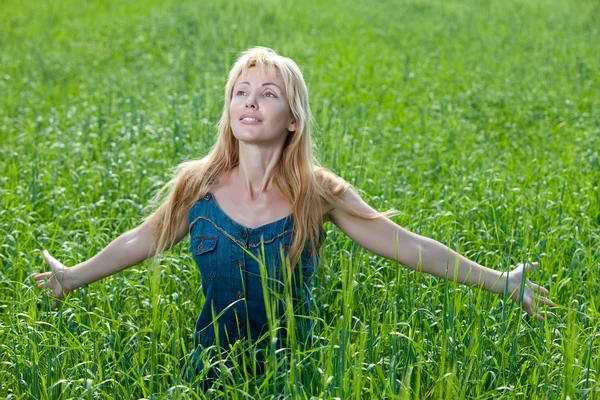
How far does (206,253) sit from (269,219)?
Answer: 0.25 metres

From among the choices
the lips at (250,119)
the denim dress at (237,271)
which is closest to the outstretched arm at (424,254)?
the denim dress at (237,271)

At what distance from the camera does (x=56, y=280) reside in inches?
121

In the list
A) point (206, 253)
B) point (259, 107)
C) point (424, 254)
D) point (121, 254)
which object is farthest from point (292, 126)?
point (121, 254)

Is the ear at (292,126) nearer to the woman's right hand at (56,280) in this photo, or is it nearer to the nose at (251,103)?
the nose at (251,103)

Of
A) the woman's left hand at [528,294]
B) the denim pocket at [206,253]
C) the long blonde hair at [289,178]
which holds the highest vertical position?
the long blonde hair at [289,178]

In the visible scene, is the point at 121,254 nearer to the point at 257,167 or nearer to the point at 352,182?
the point at 257,167

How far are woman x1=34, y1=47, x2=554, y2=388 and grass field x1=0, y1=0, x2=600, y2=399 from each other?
129 millimetres

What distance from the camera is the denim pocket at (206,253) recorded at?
286 centimetres

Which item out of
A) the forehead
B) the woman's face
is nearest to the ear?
the woman's face

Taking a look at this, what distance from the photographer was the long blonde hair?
2.82m

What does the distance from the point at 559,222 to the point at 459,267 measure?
186cm

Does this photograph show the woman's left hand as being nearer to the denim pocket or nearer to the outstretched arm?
the outstretched arm

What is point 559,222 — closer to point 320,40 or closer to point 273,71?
point 273,71

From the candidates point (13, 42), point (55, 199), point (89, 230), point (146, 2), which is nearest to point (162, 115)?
point (55, 199)
